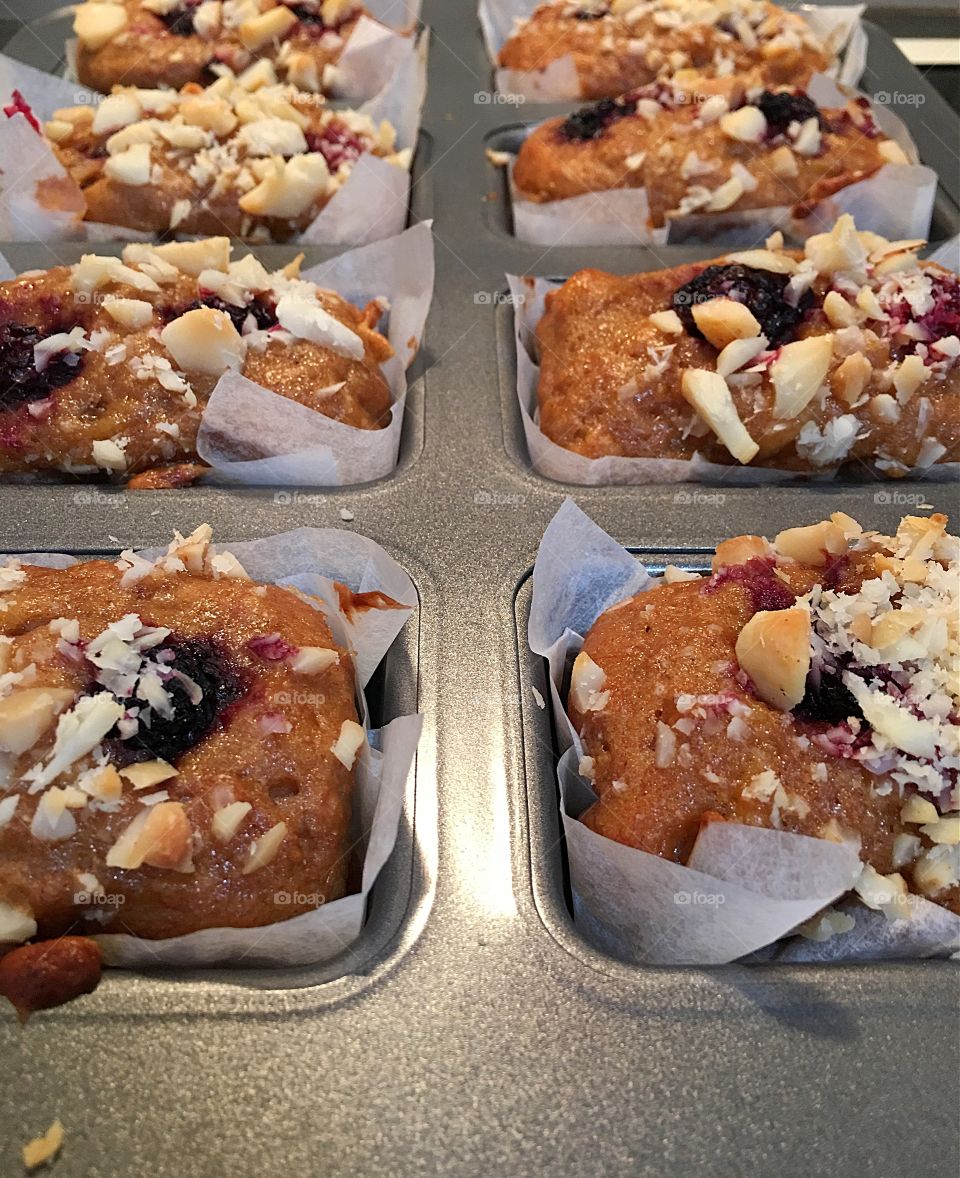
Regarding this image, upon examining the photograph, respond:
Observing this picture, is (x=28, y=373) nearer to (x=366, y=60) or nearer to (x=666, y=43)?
(x=366, y=60)

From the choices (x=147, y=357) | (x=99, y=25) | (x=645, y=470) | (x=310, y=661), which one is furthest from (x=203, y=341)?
(x=99, y=25)

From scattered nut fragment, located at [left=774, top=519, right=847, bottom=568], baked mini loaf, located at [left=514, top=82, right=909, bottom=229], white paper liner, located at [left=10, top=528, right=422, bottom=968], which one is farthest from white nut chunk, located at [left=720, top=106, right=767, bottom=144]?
white paper liner, located at [left=10, top=528, right=422, bottom=968]

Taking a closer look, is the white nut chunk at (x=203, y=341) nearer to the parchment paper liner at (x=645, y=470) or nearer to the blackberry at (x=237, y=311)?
the blackberry at (x=237, y=311)

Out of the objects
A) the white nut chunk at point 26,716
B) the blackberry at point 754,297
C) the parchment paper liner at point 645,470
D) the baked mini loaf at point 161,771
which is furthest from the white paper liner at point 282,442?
the white nut chunk at point 26,716

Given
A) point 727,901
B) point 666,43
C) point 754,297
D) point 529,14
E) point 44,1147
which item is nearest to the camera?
point 44,1147

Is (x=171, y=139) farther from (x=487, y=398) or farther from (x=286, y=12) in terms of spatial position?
(x=487, y=398)
